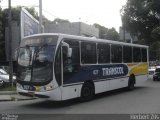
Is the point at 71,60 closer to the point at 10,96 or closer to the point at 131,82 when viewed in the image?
the point at 10,96

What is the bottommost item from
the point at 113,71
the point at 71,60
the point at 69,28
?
the point at 113,71

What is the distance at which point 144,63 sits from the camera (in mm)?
21703

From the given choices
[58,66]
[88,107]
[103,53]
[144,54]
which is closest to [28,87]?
[58,66]

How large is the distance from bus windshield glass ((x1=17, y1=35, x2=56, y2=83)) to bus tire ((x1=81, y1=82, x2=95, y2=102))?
249cm

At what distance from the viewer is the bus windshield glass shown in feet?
40.8

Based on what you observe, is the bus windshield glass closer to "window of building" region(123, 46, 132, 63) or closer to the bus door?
the bus door

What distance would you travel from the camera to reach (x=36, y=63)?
41.6 ft

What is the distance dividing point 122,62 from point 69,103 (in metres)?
5.36

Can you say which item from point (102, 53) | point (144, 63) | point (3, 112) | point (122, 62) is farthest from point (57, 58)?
point (144, 63)

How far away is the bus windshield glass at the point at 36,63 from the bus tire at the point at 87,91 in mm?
2485

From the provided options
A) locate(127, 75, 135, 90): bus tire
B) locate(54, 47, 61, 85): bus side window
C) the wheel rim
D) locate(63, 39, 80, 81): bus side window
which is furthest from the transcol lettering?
locate(54, 47, 61, 85): bus side window

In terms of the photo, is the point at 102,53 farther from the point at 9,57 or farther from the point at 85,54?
the point at 9,57

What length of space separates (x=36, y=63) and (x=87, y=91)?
306 centimetres

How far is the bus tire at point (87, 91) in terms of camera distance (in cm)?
1430
